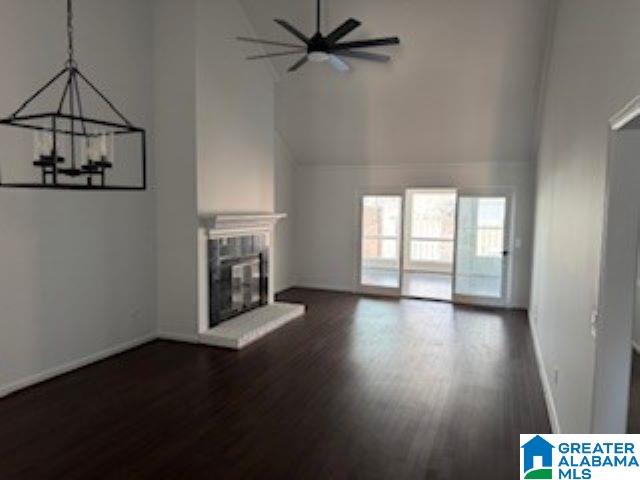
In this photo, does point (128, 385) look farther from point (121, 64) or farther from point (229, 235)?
point (121, 64)

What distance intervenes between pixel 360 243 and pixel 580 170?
5.91m

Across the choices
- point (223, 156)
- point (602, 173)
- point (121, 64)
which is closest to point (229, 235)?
point (223, 156)

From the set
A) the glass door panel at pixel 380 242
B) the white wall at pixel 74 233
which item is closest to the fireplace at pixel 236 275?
the white wall at pixel 74 233

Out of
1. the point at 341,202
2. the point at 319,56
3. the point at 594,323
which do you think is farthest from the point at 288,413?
the point at 341,202

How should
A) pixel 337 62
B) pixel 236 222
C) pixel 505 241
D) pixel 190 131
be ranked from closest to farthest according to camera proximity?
pixel 337 62, pixel 190 131, pixel 236 222, pixel 505 241

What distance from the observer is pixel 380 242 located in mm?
8938

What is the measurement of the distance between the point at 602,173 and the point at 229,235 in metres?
4.55

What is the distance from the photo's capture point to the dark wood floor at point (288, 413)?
10.0 ft

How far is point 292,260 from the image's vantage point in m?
9.38

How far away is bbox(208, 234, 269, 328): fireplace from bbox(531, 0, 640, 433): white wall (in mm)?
3784

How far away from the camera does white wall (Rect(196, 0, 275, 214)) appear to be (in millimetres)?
5574
